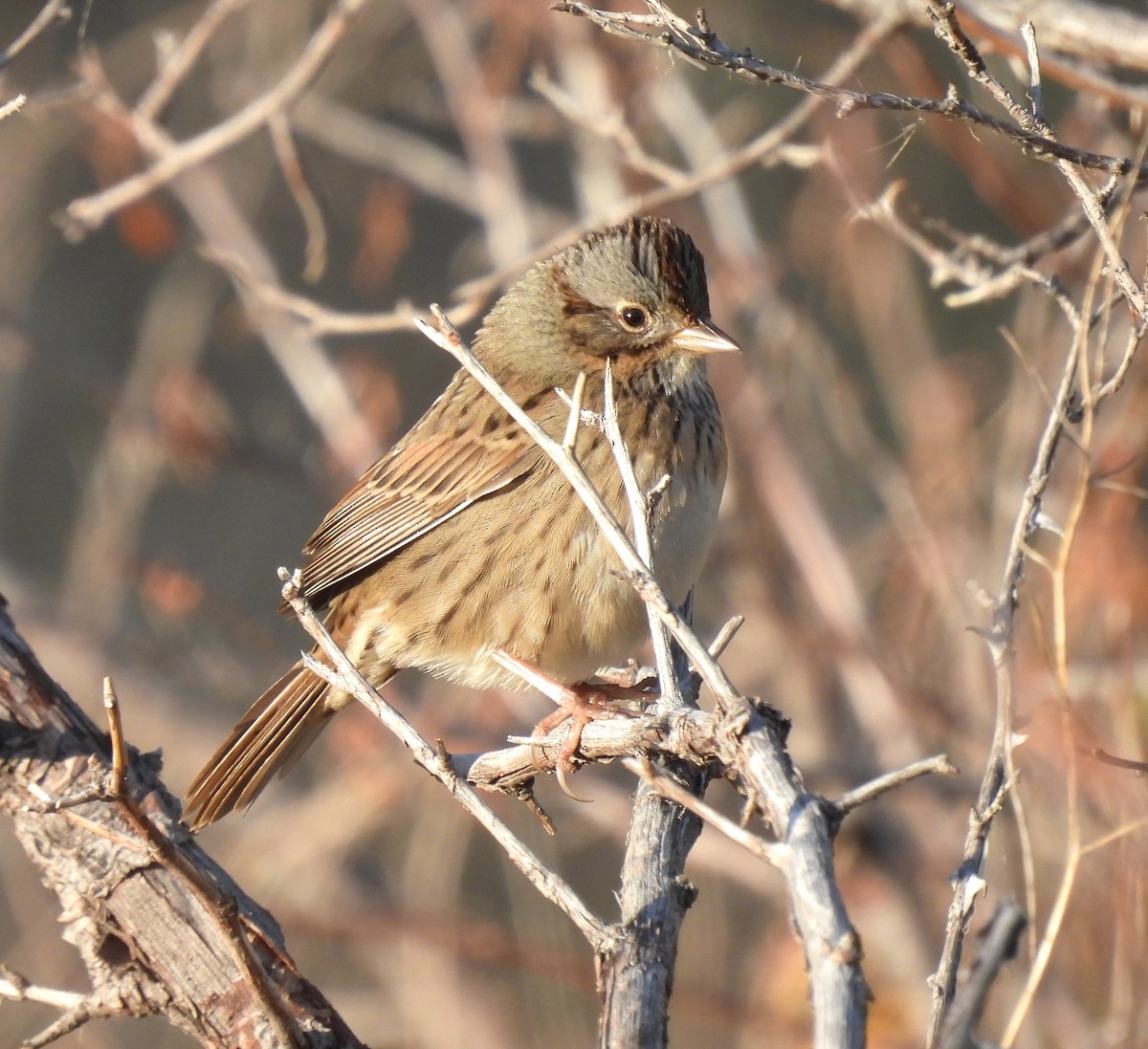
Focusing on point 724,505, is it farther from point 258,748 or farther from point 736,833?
point 736,833

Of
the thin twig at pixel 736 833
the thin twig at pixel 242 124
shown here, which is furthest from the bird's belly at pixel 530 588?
the thin twig at pixel 736 833

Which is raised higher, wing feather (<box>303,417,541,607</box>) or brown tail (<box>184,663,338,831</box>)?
wing feather (<box>303,417,541,607</box>)

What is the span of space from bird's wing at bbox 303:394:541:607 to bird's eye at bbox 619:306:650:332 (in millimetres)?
411

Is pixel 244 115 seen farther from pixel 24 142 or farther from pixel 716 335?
pixel 24 142

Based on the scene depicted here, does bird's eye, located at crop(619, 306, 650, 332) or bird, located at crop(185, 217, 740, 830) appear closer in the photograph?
bird, located at crop(185, 217, 740, 830)

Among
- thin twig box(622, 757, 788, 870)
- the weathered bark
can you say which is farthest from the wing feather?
thin twig box(622, 757, 788, 870)

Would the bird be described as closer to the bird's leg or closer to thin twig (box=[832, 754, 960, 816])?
the bird's leg

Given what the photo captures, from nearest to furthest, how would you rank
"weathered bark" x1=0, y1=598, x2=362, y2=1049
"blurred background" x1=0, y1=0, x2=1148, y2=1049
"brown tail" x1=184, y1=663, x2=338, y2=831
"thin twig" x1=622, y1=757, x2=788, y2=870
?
1. "thin twig" x1=622, y1=757, x2=788, y2=870
2. "weathered bark" x1=0, y1=598, x2=362, y2=1049
3. "brown tail" x1=184, y1=663, x2=338, y2=831
4. "blurred background" x1=0, y1=0, x2=1148, y2=1049

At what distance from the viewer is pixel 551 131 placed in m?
5.91

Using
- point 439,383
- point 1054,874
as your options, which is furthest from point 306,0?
point 1054,874

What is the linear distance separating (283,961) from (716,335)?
1.95 metres

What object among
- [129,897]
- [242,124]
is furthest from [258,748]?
[242,124]

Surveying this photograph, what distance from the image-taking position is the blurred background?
15.7ft

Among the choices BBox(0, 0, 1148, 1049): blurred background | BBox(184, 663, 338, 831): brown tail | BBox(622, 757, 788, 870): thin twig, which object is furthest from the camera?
BBox(0, 0, 1148, 1049): blurred background
